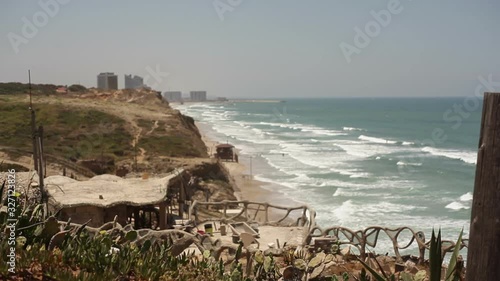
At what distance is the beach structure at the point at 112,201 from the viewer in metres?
12.9

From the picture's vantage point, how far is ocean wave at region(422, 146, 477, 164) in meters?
49.1

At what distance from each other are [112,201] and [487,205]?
38.8 feet

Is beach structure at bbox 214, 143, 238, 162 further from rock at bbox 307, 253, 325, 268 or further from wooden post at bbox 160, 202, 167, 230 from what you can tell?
rock at bbox 307, 253, 325, 268

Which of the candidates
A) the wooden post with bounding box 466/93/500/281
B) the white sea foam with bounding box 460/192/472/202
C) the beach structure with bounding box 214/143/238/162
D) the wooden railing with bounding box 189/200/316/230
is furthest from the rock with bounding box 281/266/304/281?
the beach structure with bounding box 214/143/238/162

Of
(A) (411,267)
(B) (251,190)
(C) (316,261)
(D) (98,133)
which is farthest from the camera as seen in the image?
(D) (98,133)

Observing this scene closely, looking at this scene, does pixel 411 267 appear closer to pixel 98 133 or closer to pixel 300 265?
pixel 300 265

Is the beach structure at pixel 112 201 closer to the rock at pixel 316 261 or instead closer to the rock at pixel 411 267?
the rock at pixel 411 267

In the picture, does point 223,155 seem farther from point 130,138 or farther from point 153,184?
point 153,184

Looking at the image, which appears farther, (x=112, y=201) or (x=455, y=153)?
(x=455, y=153)

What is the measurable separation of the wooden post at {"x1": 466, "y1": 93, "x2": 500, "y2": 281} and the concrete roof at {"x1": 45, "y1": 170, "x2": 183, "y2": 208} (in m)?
11.4

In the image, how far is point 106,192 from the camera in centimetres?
1381

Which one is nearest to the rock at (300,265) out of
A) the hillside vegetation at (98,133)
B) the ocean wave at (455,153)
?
the hillside vegetation at (98,133)

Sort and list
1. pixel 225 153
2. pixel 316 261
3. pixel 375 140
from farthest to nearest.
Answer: pixel 375 140 < pixel 225 153 < pixel 316 261

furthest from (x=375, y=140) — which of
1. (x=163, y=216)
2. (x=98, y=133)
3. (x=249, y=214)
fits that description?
(x=163, y=216)
